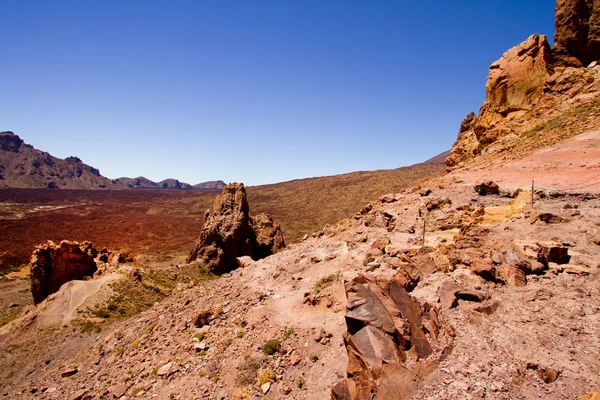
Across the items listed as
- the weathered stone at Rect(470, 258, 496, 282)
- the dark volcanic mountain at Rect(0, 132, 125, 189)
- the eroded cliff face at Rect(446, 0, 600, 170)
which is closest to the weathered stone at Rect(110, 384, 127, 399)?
the weathered stone at Rect(470, 258, 496, 282)

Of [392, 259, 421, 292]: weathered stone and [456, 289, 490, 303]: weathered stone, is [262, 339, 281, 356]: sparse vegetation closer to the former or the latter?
[392, 259, 421, 292]: weathered stone

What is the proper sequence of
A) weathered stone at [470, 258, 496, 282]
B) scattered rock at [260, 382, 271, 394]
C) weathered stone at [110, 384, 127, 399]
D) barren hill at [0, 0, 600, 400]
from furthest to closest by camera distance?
weathered stone at [110, 384, 127, 399] → weathered stone at [470, 258, 496, 282] → scattered rock at [260, 382, 271, 394] → barren hill at [0, 0, 600, 400]

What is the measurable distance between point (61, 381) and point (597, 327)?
15149 mm

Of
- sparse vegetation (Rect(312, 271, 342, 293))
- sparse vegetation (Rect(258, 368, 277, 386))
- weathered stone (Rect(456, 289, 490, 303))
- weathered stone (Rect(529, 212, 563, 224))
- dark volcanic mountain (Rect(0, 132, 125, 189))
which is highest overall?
dark volcanic mountain (Rect(0, 132, 125, 189))

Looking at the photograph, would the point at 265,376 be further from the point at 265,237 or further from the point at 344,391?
the point at 265,237

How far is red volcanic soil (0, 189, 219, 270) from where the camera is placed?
4581 cm

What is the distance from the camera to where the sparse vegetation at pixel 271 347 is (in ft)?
25.1

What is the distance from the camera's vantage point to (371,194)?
7131 centimetres

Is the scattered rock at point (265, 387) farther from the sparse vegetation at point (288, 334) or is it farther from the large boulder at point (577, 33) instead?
the large boulder at point (577, 33)

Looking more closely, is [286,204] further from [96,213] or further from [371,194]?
[96,213]

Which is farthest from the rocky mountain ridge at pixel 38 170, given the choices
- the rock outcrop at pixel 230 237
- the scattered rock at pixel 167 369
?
the scattered rock at pixel 167 369

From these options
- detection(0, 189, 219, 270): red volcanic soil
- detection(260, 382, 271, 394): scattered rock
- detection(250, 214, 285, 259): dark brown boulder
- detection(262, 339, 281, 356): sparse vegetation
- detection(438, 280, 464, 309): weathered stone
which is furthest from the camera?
detection(0, 189, 219, 270): red volcanic soil

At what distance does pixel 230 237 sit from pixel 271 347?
20175 millimetres

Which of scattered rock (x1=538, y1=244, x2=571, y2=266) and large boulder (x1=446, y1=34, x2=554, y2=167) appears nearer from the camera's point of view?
scattered rock (x1=538, y1=244, x2=571, y2=266)
